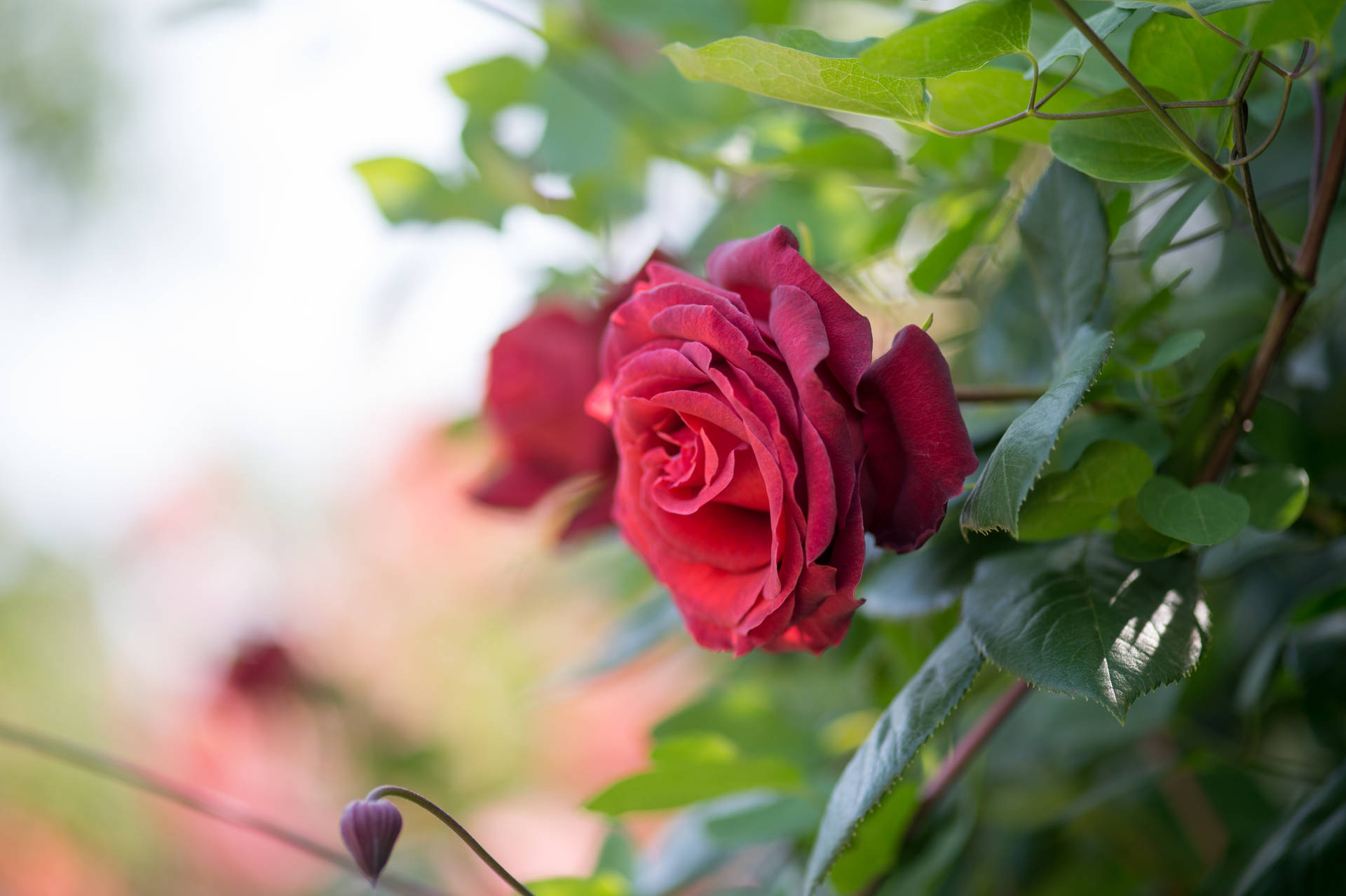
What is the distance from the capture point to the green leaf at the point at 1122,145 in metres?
0.18

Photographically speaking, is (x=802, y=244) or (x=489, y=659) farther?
(x=489, y=659)

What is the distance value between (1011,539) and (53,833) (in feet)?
5.12

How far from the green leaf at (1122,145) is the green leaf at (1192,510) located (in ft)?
0.21

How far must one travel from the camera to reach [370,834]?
0.58 feet

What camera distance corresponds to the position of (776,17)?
0.39m

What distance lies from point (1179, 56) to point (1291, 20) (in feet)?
0.08

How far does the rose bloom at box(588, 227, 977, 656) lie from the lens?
6.7 inches

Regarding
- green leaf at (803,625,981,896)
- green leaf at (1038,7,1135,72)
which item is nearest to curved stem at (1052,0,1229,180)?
green leaf at (1038,7,1135,72)

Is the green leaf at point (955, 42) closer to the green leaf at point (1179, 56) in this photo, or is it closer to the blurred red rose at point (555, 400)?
the green leaf at point (1179, 56)

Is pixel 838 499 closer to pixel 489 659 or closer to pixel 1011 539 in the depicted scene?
pixel 1011 539

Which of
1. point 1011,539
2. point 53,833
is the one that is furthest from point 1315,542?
point 53,833

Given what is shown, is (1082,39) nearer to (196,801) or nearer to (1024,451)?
(1024,451)

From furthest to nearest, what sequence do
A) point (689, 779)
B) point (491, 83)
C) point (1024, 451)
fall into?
point (491, 83) → point (689, 779) → point (1024, 451)

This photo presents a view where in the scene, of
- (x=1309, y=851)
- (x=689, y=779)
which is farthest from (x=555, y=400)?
(x=1309, y=851)
